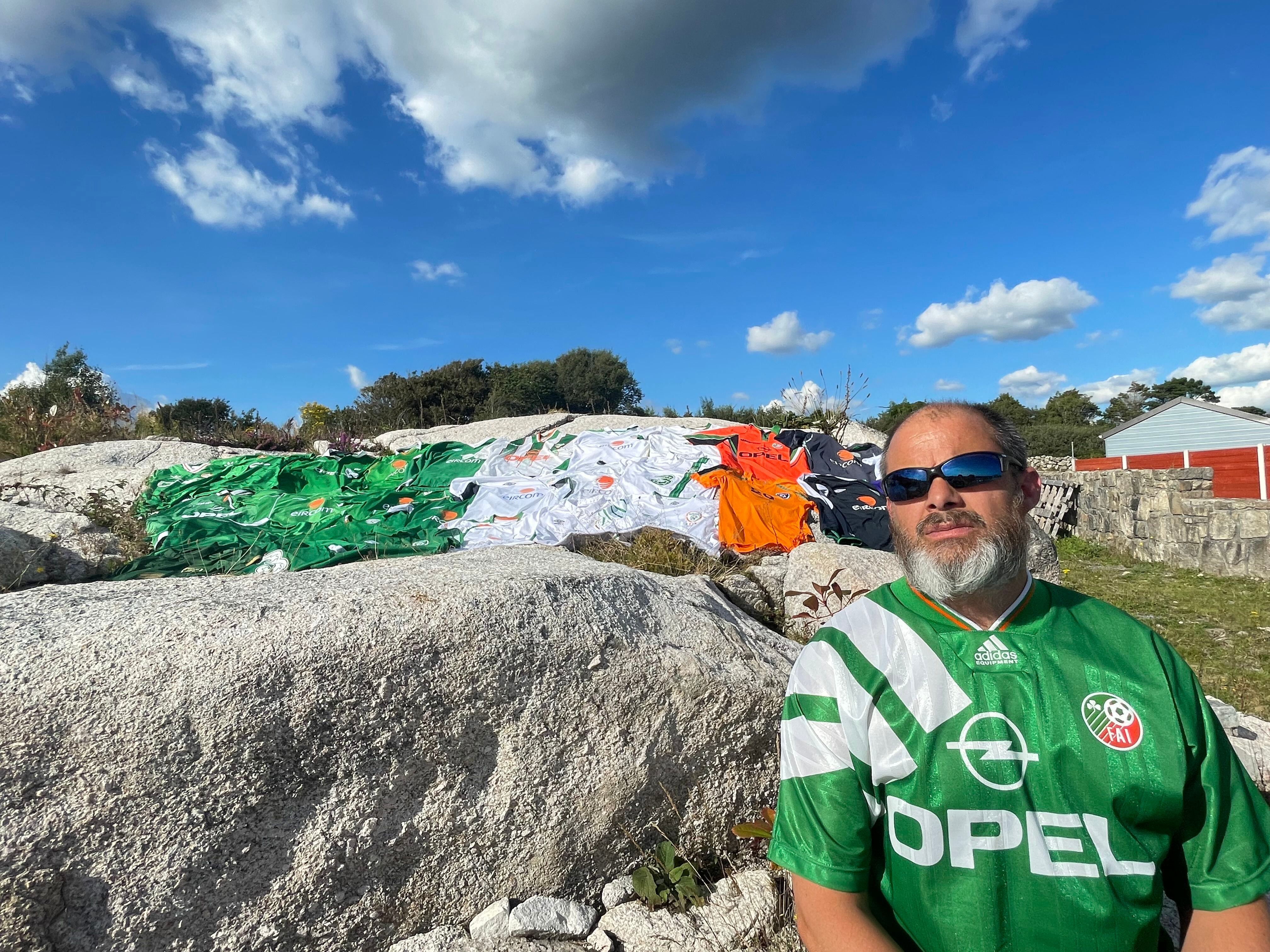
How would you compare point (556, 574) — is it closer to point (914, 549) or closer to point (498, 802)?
point (498, 802)

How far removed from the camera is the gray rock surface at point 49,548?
144 inches

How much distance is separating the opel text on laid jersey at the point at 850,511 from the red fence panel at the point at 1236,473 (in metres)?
10.1

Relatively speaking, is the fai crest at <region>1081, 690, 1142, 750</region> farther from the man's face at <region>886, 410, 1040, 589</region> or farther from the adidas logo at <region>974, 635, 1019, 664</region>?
the man's face at <region>886, 410, 1040, 589</region>

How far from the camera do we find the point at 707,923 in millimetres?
2076

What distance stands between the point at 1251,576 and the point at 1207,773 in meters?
9.95

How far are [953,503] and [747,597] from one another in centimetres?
266

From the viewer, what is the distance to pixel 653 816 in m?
2.27

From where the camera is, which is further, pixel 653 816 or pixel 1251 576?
pixel 1251 576

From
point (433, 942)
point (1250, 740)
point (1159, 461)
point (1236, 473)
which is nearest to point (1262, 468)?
point (1236, 473)

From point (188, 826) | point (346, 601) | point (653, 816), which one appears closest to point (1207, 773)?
point (653, 816)

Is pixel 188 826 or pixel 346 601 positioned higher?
pixel 346 601

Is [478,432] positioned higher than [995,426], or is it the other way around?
[478,432]

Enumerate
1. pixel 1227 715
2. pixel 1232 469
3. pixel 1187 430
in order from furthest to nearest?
pixel 1187 430 < pixel 1232 469 < pixel 1227 715

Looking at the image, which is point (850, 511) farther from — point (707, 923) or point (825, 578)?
point (707, 923)
